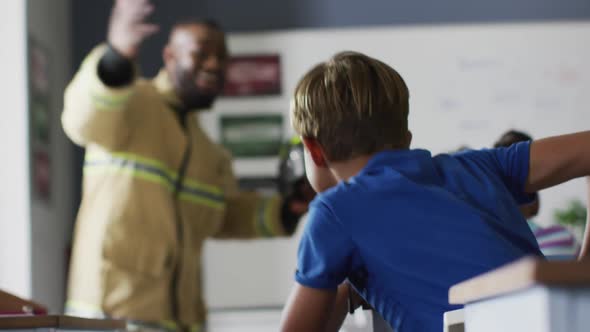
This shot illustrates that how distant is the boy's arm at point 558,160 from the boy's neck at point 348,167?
23 cm

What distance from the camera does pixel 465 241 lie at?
49.3 inches

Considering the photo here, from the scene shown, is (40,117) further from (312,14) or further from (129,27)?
(129,27)

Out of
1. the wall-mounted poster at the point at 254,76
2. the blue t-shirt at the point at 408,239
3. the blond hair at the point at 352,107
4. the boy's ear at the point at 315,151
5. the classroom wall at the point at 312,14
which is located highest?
the classroom wall at the point at 312,14

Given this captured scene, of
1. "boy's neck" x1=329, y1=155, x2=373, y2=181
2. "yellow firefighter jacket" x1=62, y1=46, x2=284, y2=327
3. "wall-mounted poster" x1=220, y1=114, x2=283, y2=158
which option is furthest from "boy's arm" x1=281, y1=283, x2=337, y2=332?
"wall-mounted poster" x1=220, y1=114, x2=283, y2=158

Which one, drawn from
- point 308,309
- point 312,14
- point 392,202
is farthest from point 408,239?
point 312,14

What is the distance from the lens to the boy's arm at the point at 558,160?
137 centimetres

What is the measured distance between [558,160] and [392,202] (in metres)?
0.26

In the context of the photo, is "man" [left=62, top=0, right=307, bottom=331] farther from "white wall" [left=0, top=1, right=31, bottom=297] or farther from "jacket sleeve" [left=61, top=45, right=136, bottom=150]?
"white wall" [left=0, top=1, right=31, bottom=297]

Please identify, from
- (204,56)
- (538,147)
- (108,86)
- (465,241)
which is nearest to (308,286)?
(465,241)

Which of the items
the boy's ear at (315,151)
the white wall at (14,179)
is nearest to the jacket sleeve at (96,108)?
the white wall at (14,179)

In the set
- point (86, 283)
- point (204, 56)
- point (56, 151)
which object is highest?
point (204, 56)

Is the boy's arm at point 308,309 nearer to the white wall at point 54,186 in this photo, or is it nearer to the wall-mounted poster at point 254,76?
the white wall at point 54,186

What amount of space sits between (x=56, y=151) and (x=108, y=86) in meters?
2.21

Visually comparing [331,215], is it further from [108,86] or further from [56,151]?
[56,151]
